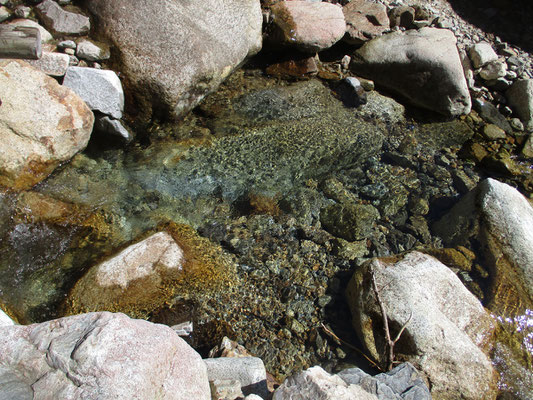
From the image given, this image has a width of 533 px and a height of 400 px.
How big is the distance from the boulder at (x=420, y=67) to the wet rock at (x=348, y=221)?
3088mm

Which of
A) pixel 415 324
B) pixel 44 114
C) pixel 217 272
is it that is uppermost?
pixel 44 114

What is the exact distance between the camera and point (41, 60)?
4.88 meters

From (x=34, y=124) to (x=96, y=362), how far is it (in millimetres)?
3149

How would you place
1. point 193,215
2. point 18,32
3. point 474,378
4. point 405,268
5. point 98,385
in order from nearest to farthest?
point 98,385
point 474,378
point 405,268
point 18,32
point 193,215

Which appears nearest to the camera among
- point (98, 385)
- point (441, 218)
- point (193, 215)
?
point (98, 385)

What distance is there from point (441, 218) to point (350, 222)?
1352mm

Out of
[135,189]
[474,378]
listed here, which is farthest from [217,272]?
[474,378]

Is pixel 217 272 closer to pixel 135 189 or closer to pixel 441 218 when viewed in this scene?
pixel 135 189

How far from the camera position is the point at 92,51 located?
5215mm

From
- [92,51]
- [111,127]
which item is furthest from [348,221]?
[92,51]

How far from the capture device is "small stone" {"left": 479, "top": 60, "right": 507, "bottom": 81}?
7.75 m

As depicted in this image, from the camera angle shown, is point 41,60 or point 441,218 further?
point 441,218

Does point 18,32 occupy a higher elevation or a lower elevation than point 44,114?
higher

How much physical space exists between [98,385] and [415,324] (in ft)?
8.67
